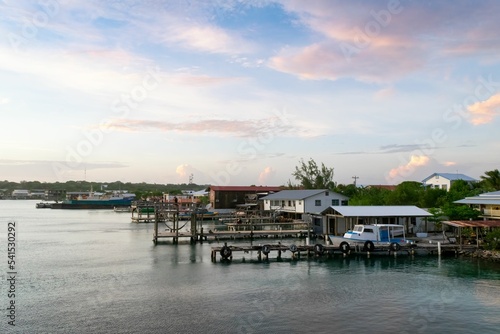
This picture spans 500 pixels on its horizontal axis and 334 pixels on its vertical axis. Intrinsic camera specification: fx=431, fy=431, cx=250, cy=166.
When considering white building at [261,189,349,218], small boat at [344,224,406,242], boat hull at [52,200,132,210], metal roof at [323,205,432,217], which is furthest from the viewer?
boat hull at [52,200,132,210]

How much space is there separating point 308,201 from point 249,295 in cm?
4484

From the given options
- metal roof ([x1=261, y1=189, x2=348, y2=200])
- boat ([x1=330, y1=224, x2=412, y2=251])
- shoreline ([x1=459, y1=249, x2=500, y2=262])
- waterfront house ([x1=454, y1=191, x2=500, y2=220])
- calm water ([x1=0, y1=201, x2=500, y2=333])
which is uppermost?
metal roof ([x1=261, y1=189, x2=348, y2=200])

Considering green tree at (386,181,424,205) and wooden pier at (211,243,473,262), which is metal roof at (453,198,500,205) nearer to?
wooden pier at (211,243,473,262)

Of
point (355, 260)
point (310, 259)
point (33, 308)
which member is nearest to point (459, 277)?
point (355, 260)

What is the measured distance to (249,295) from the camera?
95.3ft

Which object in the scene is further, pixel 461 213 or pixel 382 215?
pixel 382 215

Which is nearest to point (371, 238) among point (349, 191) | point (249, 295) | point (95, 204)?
point (249, 295)

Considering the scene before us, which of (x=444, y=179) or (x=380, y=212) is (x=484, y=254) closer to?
(x=380, y=212)

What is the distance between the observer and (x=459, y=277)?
34.5 meters

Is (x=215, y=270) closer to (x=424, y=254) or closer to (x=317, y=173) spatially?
(x=424, y=254)

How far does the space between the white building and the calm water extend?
1096 inches

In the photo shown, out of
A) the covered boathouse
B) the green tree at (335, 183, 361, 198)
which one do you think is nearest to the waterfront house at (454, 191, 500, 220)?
the covered boathouse

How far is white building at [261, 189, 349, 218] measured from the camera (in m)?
72.7

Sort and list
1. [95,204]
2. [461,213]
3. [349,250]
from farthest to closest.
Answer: [95,204], [461,213], [349,250]
